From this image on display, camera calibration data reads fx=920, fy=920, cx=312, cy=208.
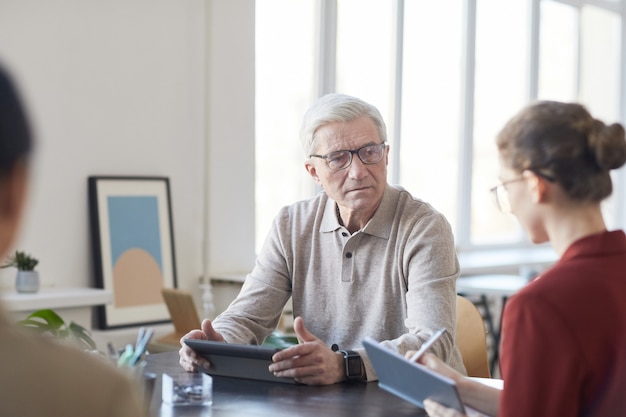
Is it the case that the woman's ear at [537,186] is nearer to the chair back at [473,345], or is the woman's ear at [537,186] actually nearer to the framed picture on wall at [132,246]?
the chair back at [473,345]

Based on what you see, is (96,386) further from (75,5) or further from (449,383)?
(75,5)

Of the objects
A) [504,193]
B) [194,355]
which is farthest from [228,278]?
[504,193]

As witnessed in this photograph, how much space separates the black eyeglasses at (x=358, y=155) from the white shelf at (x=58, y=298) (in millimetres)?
1598

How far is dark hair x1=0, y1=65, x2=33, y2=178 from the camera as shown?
2.83 ft

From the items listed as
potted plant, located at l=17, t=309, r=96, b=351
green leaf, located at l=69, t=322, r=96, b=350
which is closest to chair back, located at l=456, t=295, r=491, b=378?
potted plant, located at l=17, t=309, r=96, b=351

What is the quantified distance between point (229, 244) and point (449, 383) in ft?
11.2

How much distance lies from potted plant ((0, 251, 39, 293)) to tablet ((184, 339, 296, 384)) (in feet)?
5.92

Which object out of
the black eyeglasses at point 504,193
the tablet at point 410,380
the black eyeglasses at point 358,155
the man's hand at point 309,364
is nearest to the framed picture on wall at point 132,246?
the black eyeglasses at point 358,155

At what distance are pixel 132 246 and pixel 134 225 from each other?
0.10 meters

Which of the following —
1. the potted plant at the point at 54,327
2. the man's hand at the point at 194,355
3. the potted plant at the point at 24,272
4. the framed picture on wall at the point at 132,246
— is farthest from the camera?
the framed picture on wall at the point at 132,246

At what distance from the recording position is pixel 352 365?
2277 mm

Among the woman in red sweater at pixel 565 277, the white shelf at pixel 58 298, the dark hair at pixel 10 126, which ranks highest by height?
the dark hair at pixel 10 126

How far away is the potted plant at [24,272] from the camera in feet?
12.8

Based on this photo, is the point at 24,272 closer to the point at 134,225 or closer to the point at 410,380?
the point at 134,225
